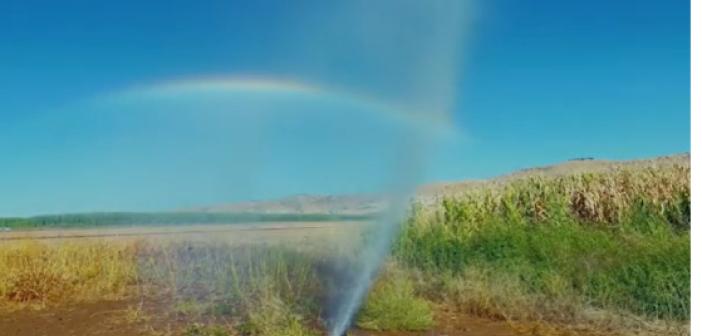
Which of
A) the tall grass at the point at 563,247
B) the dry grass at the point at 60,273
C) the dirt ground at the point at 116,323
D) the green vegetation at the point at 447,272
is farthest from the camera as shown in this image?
the dry grass at the point at 60,273

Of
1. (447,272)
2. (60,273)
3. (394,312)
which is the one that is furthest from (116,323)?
(447,272)

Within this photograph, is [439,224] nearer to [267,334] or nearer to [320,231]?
[320,231]

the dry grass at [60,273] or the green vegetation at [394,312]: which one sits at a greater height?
the dry grass at [60,273]

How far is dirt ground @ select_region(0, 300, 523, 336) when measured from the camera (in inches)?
230

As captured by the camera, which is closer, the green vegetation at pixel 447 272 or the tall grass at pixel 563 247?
the green vegetation at pixel 447 272

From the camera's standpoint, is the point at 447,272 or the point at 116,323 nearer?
the point at 116,323

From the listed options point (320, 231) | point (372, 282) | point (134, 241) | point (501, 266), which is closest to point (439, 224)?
point (320, 231)

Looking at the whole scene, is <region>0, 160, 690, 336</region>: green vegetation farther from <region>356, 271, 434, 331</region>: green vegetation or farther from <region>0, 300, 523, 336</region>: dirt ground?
<region>0, 300, 523, 336</region>: dirt ground

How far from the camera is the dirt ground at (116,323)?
5836 mm

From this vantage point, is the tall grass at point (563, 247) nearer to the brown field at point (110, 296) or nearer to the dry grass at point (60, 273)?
the brown field at point (110, 296)

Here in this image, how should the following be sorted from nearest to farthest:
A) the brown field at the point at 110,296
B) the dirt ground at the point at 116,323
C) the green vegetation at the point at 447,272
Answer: the dirt ground at the point at 116,323 → the green vegetation at the point at 447,272 → the brown field at the point at 110,296

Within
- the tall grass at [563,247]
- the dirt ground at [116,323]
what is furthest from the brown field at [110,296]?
the tall grass at [563,247]

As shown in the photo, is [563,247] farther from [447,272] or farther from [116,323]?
[116,323]

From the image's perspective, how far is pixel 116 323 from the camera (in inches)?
253
